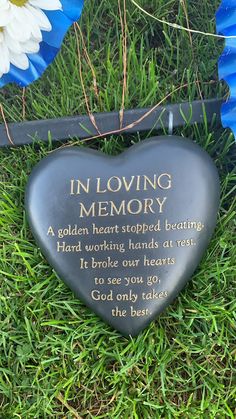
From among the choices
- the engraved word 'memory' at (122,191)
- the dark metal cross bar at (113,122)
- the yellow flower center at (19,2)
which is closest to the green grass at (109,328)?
the dark metal cross bar at (113,122)

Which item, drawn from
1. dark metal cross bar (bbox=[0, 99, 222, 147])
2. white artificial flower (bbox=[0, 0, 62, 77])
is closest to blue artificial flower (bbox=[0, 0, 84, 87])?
white artificial flower (bbox=[0, 0, 62, 77])

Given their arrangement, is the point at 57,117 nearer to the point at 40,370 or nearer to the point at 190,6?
the point at 190,6

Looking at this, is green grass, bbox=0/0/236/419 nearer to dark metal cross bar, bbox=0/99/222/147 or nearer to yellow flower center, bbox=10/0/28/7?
dark metal cross bar, bbox=0/99/222/147

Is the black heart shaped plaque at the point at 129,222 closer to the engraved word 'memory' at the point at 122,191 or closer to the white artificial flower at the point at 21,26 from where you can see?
the engraved word 'memory' at the point at 122,191

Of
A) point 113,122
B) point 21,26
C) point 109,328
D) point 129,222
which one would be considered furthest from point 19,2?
point 109,328

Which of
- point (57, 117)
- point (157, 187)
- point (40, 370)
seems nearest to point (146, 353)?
point (40, 370)

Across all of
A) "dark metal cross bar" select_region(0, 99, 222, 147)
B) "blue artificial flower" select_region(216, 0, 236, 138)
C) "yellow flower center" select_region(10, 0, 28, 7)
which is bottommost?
"dark metal cross bar" select_region(0, 99, 222, 147)

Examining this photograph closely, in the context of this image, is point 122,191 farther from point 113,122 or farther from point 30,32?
point 30,32
